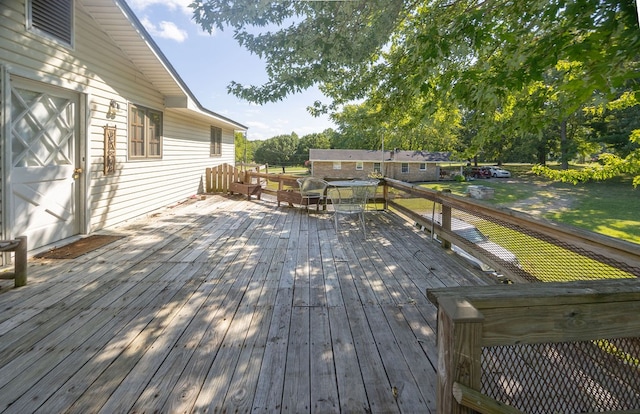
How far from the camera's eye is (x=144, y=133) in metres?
6.92

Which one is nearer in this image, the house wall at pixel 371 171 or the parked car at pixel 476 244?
the parked car at pixel 476 244

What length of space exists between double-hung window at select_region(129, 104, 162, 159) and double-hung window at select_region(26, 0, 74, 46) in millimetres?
1923

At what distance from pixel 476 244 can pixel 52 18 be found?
18.4 ft

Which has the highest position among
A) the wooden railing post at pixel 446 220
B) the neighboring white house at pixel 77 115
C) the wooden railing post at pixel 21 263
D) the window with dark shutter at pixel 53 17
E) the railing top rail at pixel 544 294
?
the window with dark shutter at pixel 53 17

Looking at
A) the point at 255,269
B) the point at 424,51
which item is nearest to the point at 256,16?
the point at 424,51

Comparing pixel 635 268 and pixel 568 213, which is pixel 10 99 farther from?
pixel 568 213

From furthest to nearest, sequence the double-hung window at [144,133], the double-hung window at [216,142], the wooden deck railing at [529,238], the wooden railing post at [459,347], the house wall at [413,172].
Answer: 1. the house wall at [413,172]
2. the double-hung window at [216,142]
3. the double-hung window at [144,133]
4. the wooden deck railing at [529,238]
5. the wooden railing post at [459,347]

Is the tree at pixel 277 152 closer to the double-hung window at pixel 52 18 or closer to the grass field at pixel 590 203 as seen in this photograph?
the grass field at pixel 590 203

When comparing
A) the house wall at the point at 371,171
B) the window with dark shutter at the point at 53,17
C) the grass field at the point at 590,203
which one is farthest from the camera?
the house wall at the point at 371,171

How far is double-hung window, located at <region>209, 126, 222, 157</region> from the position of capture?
11.7 m

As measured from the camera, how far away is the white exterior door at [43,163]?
3.88 metres

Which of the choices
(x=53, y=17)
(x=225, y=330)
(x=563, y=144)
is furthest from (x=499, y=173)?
(x=225, y=330)

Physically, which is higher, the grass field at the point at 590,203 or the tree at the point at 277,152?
the tree at the point at 277,152

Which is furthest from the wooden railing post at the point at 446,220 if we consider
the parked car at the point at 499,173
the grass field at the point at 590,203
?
the parked car at the point at 499,173
